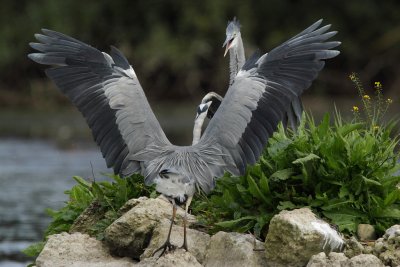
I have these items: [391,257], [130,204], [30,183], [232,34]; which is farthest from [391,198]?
[30,183]

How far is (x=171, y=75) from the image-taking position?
29.5 m

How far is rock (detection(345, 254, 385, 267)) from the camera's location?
5758mm

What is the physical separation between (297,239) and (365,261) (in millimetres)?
422

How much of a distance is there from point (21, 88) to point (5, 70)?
714mm

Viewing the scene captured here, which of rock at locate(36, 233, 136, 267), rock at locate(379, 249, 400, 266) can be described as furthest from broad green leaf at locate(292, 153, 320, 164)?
rock at locate(36, 233, 136, 267)

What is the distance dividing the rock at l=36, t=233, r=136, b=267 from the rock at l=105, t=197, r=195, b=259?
0.09 metres

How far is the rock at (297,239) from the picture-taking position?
5934 millimetres

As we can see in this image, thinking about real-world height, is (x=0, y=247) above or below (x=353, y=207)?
below

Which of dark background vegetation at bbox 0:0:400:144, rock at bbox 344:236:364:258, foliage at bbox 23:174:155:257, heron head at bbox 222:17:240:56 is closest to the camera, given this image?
rock at bbox 344:236:364:258

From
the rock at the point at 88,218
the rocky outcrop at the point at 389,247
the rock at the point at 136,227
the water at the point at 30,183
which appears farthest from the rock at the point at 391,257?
the water at the point at 30,183

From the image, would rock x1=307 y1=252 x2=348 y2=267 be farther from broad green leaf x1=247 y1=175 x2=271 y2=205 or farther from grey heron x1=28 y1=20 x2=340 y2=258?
grey heron x1=28 y1=20 x2=340 y2=258

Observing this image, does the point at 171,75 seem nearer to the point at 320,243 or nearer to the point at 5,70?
the point at 5,70

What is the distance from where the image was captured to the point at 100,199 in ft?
23.5

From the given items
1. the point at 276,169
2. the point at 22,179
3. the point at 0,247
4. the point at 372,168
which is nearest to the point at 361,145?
the point at 372,168
